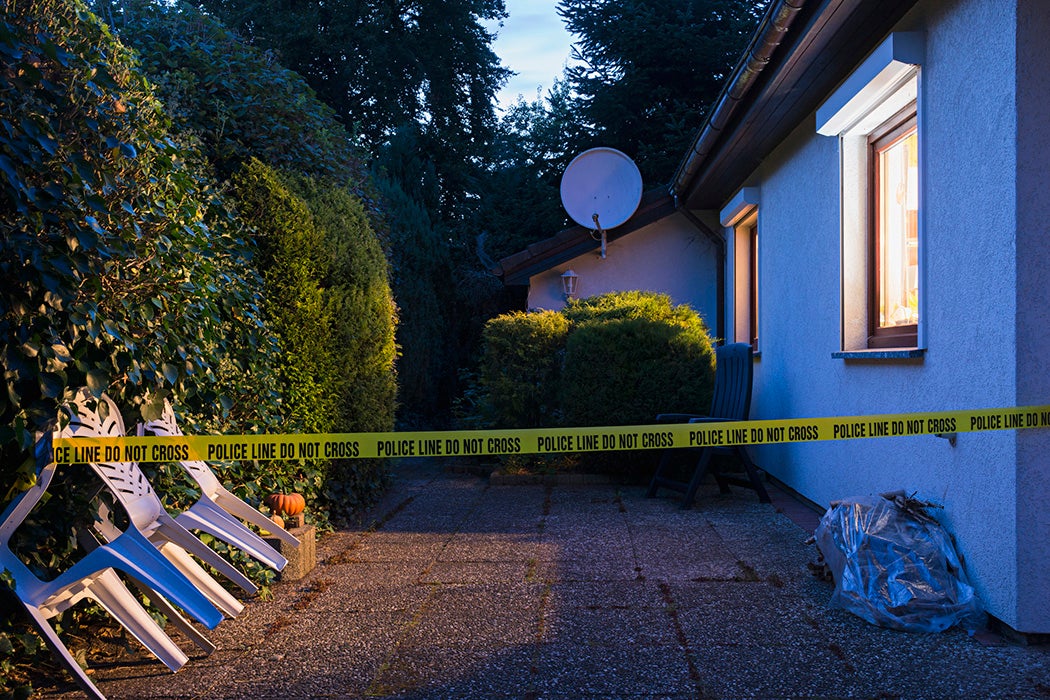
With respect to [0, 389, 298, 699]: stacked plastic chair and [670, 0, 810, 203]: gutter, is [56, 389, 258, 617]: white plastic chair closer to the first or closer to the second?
[0, 389, 298, 699]: stacked plastic chair

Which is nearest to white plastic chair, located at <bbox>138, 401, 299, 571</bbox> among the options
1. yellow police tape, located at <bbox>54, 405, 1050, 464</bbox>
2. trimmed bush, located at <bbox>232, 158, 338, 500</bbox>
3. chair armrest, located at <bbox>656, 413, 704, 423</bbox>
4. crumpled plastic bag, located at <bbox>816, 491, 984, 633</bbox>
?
yellow police tape, located at <bbox>54, 405, 1050, 464</bbox>

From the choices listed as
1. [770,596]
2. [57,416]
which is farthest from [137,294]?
[770,596]

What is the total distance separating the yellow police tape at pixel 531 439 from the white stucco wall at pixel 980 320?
0.18 m

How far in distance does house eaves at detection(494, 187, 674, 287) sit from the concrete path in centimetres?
567

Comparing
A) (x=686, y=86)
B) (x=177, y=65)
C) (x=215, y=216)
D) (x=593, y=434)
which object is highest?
(x=686, y=86)

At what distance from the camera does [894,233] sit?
520 centimetres

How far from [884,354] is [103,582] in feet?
12.2

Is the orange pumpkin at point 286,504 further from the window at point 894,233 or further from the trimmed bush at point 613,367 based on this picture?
the trimmed bush at point 613,367

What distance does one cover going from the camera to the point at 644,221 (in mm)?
10945

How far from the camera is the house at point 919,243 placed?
3395 mm

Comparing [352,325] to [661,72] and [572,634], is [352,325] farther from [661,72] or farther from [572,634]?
[661,72]

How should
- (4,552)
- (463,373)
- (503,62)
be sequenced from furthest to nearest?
(503,62)
(463,373)
(4,552)

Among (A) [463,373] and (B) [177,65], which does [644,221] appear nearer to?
(A) [463,373]

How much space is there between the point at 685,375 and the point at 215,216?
432cm
